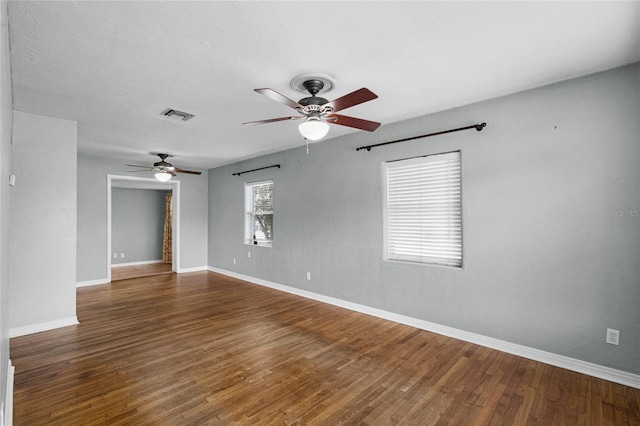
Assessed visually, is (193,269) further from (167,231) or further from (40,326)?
Answer: (40,326)

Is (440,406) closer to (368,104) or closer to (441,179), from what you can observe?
(441,179)

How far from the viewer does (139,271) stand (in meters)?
7.77

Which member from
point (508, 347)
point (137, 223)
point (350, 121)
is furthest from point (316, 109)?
point (137, 223)

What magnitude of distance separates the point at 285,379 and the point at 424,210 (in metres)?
2.46

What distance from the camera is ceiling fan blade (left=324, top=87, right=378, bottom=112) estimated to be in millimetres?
2117

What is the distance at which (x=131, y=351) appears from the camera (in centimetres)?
305

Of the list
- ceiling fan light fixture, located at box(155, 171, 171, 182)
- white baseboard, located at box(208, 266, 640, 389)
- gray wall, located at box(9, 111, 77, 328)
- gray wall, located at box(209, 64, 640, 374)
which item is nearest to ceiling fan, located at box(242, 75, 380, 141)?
gray wall, located at box(209, 64, 640, 374)

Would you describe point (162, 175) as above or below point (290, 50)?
below

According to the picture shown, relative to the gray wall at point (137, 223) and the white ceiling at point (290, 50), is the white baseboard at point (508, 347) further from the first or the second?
the gray wall at point (137, 223)

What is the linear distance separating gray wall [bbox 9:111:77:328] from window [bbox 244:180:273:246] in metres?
3.12

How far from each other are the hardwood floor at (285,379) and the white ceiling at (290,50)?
257 cm

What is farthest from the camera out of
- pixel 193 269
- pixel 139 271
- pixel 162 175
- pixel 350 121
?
pixel 139 271

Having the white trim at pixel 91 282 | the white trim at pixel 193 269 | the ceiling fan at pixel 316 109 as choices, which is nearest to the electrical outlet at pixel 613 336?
the ceiling fan at pixel 316 109

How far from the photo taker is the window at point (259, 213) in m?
6.15
